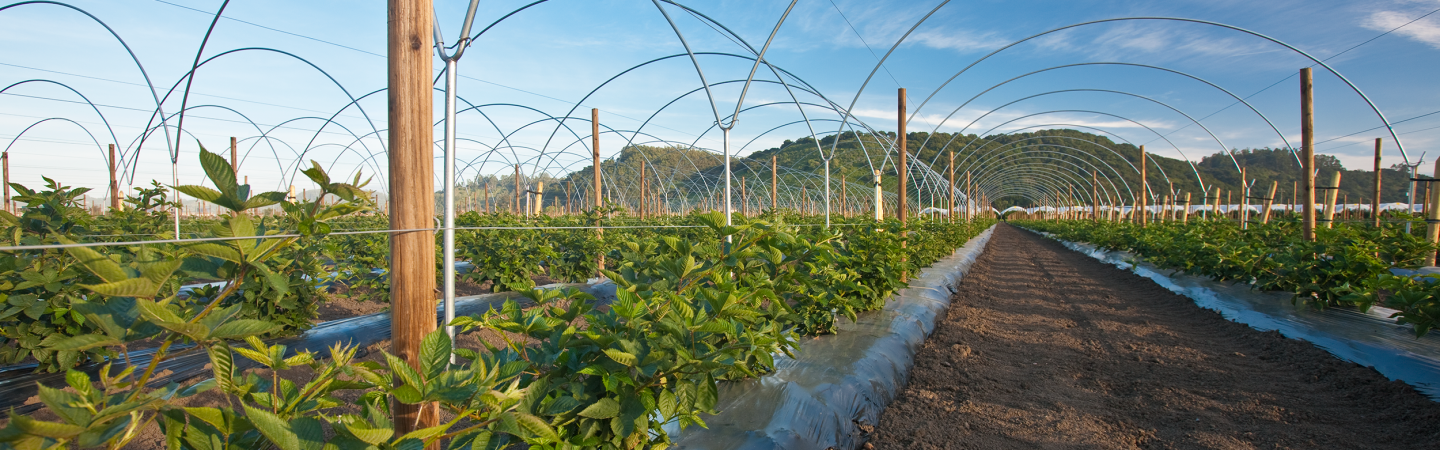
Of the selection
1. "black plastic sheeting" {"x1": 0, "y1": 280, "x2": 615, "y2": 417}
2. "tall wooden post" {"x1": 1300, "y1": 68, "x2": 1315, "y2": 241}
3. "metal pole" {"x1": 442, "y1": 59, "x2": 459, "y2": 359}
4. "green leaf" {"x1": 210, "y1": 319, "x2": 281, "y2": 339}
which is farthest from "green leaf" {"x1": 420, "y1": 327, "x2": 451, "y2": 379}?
"tall wooden post" {"x1": 1300, "y1": 68, "x2": 1315, "y2": 241}

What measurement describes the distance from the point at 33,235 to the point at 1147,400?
278 inches

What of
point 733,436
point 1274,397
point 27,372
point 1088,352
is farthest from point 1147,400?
point 27,372

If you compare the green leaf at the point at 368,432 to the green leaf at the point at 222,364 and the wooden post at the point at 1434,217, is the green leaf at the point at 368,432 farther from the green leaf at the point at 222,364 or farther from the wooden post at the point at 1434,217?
the wooden post at the point at 1434,217

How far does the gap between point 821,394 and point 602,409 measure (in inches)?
71.1

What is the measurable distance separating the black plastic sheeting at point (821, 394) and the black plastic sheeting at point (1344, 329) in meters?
3.27

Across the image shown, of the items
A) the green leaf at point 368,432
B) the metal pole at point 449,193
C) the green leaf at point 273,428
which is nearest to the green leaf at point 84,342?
the green leaf at point 273,428

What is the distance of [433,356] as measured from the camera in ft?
4.52

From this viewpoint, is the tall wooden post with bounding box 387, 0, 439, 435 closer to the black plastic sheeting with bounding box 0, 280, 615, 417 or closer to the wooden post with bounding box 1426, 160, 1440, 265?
the black plastic sheeting with bounding box 0, 280, 615, 417

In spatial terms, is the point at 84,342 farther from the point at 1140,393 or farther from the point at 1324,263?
the point at 1324,263

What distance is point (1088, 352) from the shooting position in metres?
5.29

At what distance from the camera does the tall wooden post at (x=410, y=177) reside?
168 cm

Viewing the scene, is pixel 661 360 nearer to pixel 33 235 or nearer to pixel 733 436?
pixel 733 436

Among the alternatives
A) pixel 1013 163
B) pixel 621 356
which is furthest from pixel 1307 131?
pixel 1013 163

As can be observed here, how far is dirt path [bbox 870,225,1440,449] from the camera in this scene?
333cm
